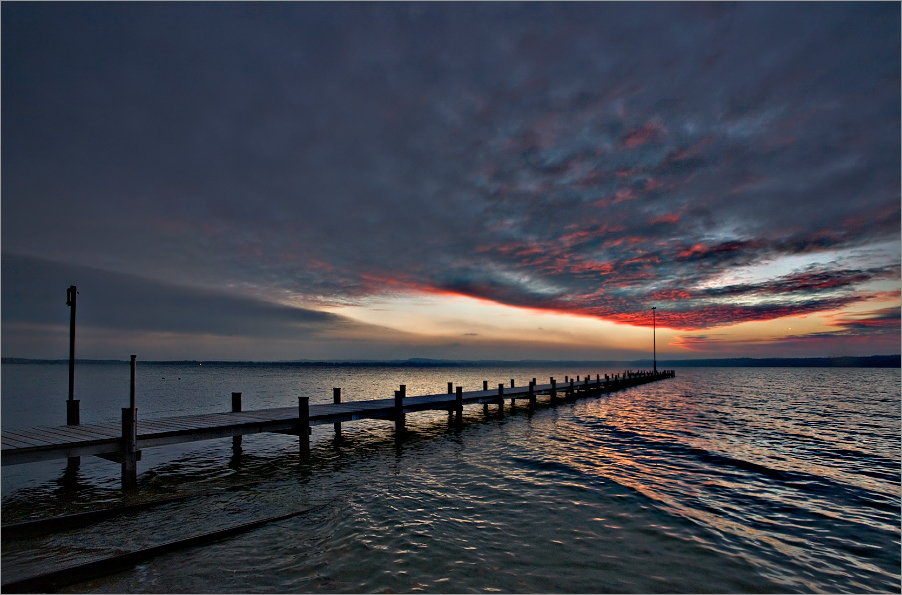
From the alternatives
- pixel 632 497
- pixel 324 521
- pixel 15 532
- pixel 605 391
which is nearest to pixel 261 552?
pixel 324 521

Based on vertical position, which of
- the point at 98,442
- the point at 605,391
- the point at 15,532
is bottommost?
the point at 605,391

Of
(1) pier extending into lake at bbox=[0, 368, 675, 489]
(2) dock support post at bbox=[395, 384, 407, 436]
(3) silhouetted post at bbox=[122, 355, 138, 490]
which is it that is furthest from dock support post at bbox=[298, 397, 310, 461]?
(3) silhouetted post at bbox=[122, 355, 138, 490]

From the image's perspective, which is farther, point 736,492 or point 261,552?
point 736,492

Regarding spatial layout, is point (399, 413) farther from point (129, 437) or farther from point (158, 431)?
point (129, 437)

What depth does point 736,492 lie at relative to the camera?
39.8 feet

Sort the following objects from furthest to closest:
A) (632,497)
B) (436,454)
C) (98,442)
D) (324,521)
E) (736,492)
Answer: (436,454), (736,492), (632,497), (98,442), (324,521)

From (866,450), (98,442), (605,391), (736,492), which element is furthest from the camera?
(605,391)

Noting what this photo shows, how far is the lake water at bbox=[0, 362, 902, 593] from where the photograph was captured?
712 cm

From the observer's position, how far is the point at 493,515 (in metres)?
9.76

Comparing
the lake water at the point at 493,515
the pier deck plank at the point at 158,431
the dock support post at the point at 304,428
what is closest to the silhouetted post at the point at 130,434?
the pier deck plank at the point at 158,431

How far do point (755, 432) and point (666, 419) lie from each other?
5.44m

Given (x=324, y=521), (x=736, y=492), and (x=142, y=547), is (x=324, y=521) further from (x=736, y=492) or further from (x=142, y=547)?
(x=736, y=492)

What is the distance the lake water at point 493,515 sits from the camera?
7.12 meters

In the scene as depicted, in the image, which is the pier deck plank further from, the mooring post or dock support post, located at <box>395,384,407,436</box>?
the mooring post
